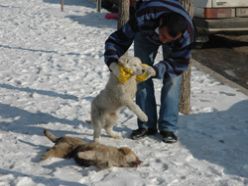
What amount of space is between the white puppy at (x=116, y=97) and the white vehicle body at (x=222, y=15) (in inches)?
232

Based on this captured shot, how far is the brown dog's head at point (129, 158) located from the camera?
4.58 metres

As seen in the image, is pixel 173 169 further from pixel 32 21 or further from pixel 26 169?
pixel 32 21

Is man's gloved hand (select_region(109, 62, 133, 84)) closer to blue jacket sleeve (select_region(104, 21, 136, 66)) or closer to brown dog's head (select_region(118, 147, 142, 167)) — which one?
blue jacket sleeve (select_region(104, 21, 136, 66))

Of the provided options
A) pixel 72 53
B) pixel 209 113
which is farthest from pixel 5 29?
pixel 209 113

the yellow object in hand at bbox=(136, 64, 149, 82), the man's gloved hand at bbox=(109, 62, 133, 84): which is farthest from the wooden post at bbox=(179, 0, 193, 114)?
the man's gloved hand at bbox=(109, 62, 133, 84)

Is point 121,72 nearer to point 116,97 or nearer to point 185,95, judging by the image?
point 116,97

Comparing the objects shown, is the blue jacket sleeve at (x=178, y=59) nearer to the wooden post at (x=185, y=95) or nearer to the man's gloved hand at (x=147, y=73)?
the man's gloved hand at (x=147, y=73)

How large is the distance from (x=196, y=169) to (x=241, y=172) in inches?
15.4

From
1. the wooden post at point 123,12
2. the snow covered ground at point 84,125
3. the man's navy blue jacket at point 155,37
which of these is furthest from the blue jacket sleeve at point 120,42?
the wooden post at point 123,12

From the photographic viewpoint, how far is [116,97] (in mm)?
4730

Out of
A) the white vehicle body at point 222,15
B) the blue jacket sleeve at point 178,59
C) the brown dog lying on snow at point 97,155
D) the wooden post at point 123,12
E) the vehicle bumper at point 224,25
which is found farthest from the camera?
the vehicle bumper at point 224,25

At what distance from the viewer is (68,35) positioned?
11.6 meters

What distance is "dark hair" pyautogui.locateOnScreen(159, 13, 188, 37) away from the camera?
4.38 metres

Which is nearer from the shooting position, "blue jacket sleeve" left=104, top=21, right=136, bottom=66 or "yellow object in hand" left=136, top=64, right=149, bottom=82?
"yellow object in hand" left=136, top=64, right=149, bottom=82
